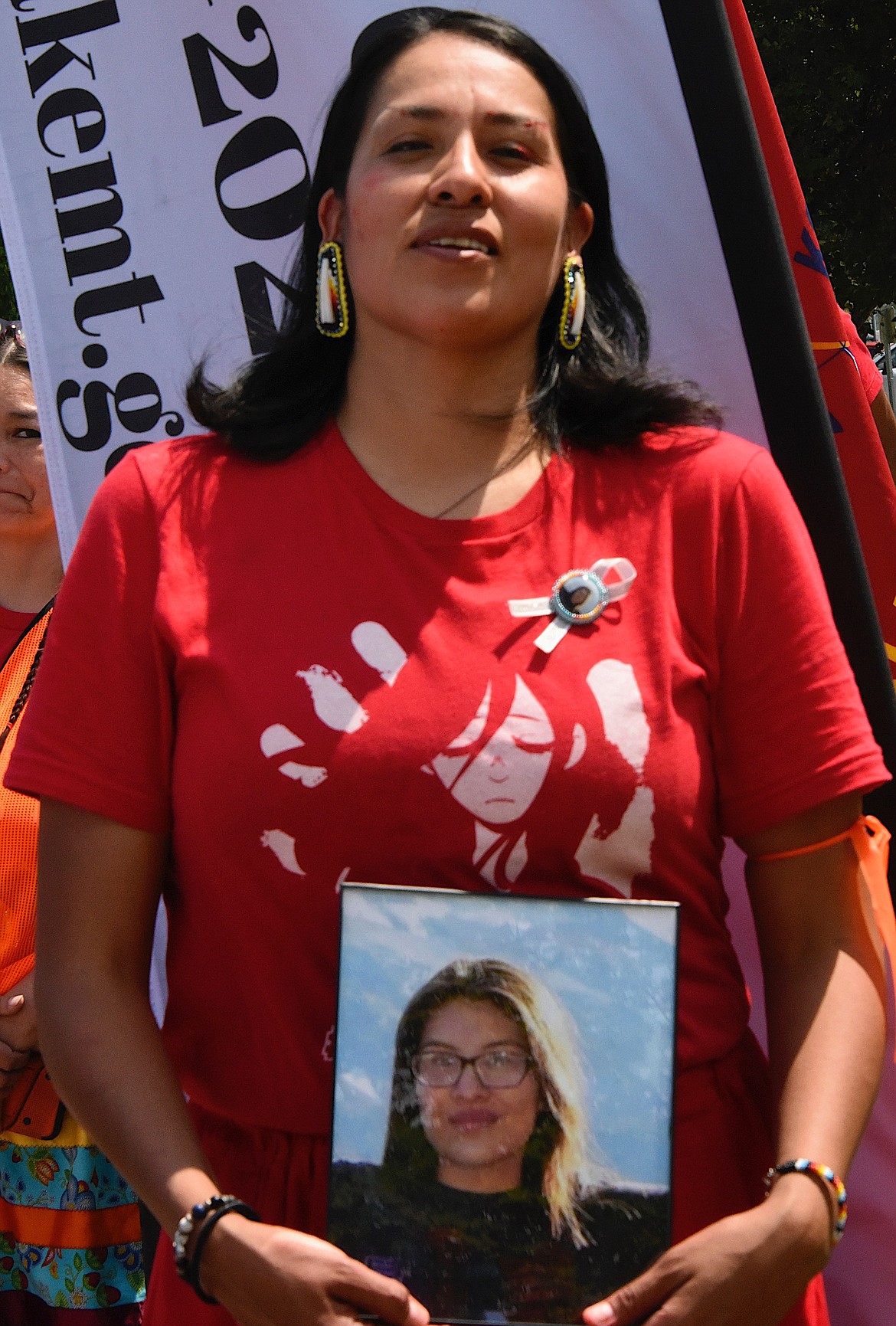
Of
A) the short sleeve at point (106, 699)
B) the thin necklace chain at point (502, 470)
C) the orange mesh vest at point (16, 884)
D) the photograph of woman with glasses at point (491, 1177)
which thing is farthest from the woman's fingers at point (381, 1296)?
the orange mesh vest at point (16, 884)

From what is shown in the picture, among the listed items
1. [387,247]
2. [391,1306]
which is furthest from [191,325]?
[391,1306]

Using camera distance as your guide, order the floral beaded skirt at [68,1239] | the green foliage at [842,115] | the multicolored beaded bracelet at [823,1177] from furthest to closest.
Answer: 1. the green foliage at [842,115]
2. the floral beaded skirt at [68,1239]
3. the multicolored beaded bracelet at [823,1177]

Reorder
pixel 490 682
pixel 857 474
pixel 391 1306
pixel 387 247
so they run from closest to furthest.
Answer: pixel 391 1306, pixel 490 682, pixel 387 247, pixel 857 474

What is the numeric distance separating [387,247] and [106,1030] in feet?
3.18

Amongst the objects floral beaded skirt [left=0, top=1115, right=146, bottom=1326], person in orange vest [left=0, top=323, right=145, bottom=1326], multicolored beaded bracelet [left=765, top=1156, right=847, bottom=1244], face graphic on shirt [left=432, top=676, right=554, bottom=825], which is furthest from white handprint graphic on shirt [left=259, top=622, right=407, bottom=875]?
floral beaded skirt [left=0, top=1115, right=146, bottom=1326]

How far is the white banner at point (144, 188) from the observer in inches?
98.1

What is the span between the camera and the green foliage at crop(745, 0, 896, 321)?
11.8 meters

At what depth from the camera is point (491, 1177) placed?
1464mm

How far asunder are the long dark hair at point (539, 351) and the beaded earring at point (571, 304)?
0.03 m

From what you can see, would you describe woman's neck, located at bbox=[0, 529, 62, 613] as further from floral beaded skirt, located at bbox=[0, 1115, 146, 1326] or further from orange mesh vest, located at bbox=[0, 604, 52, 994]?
floral beaded skirt, located at bbox=[0, 1115, 146, 1326]

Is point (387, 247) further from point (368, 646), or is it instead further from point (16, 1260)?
point (16, 1260)

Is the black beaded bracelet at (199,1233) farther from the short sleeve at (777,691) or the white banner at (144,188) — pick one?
the white banner at (144,188)

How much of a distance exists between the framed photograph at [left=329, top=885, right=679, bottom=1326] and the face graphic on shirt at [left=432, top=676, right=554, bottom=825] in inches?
5.1

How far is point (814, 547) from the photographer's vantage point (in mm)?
2180
